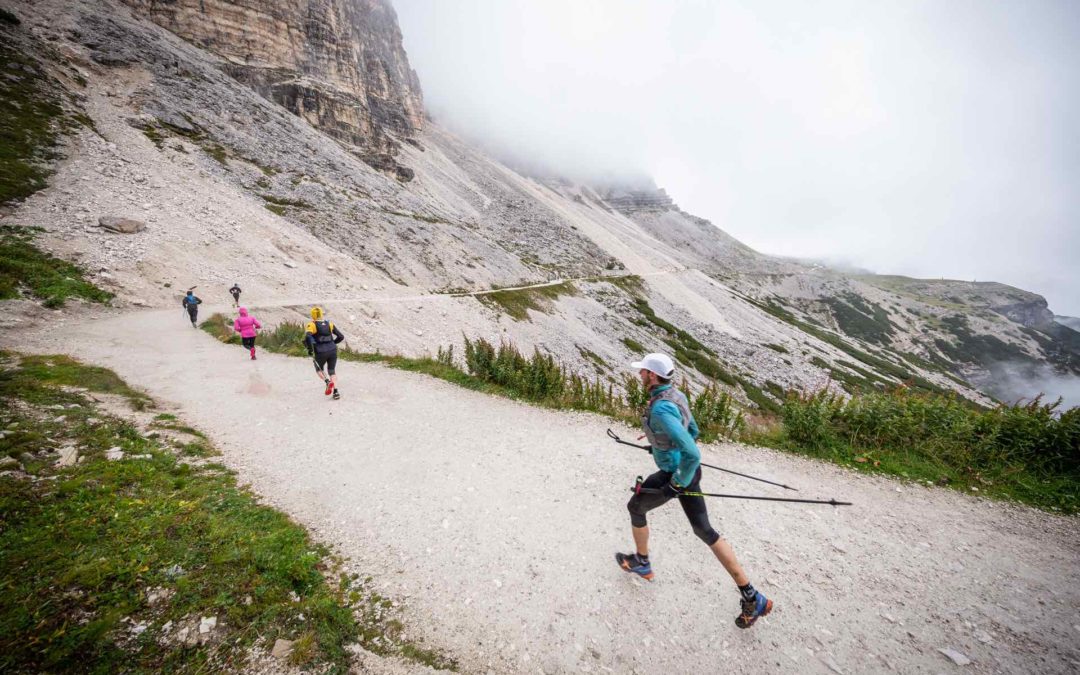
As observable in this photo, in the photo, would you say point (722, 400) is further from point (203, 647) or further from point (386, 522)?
point (203, 647)

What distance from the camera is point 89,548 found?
13.7 ft

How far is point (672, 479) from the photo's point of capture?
502 cm

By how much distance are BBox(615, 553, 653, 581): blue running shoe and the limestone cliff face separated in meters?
95.7

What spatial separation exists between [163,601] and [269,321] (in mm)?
25752

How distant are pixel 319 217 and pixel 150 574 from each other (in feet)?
175

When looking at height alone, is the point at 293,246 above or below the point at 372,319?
above

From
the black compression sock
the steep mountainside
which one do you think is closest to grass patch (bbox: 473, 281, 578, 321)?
the steep mountainside

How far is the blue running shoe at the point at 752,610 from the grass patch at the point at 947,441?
6.33m

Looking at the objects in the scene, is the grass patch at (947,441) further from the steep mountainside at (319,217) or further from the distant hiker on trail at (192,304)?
the distant hiker on trail at (192,304)

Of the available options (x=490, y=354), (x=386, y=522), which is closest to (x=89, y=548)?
(x=386, y=522)

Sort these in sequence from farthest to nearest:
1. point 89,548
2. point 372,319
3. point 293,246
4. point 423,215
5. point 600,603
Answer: point 423,215 → point 293,246 → point 372,319 → point 600,603 → point 89,548

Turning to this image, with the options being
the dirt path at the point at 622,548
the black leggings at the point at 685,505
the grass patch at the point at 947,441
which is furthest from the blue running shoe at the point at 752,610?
the grass patch at the point at 947,441

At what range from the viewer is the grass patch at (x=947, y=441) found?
842cm

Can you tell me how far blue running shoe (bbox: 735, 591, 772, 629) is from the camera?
471 centimetres
